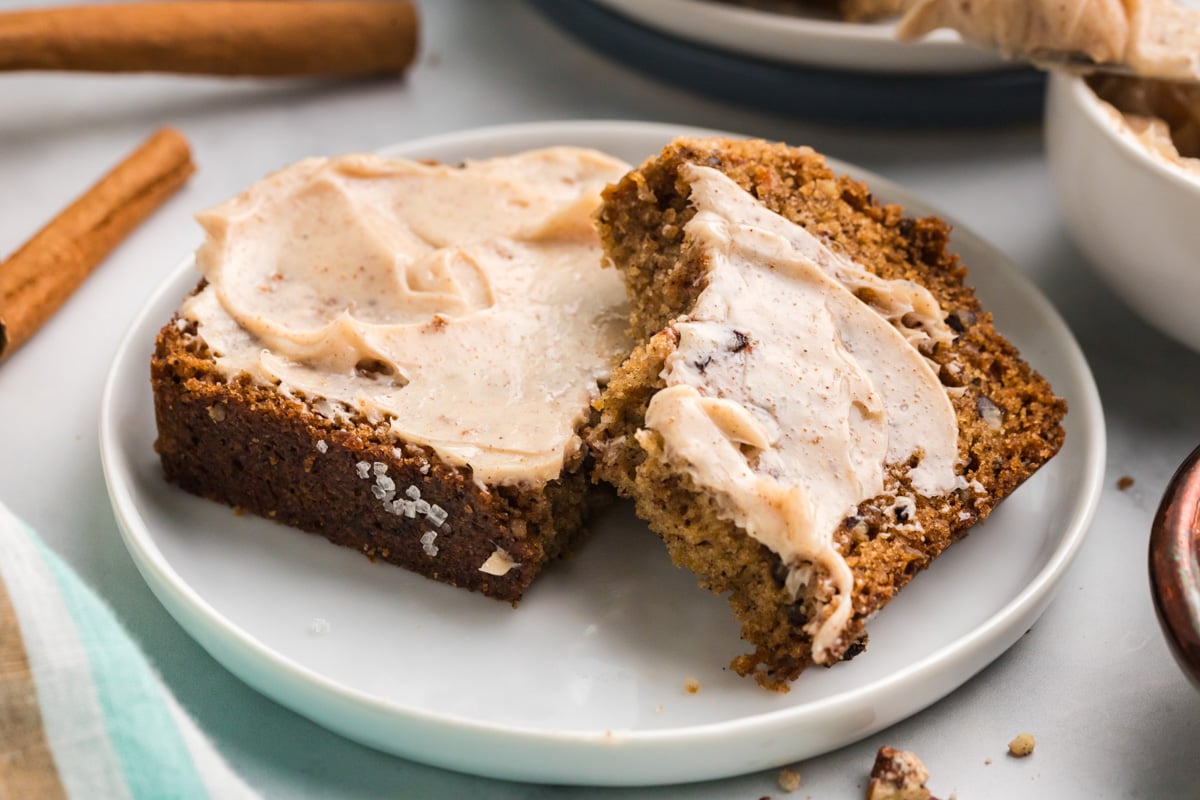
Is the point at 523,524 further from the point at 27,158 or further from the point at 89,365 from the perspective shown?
the point at 27,158

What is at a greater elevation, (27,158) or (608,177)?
(608,177)

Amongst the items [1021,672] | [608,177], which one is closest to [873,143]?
[608,177]

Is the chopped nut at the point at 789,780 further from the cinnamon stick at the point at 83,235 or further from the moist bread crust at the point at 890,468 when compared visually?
the cinnamon stick at the point at 83,235

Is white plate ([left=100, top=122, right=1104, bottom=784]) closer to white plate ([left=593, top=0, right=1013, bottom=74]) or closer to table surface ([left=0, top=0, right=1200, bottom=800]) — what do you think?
table surface ([left=0, top=0, right=1200, bottom=800])

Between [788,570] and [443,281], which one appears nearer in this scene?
[788,570]

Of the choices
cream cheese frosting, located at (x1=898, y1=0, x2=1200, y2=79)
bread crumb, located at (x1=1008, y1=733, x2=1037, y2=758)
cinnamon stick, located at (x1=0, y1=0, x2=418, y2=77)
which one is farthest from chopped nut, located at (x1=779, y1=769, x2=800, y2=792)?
cinnamon stick, located at (x1=0, y1=0, x2=418, y2=77)

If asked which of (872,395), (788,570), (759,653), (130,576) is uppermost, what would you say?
(872,395)
